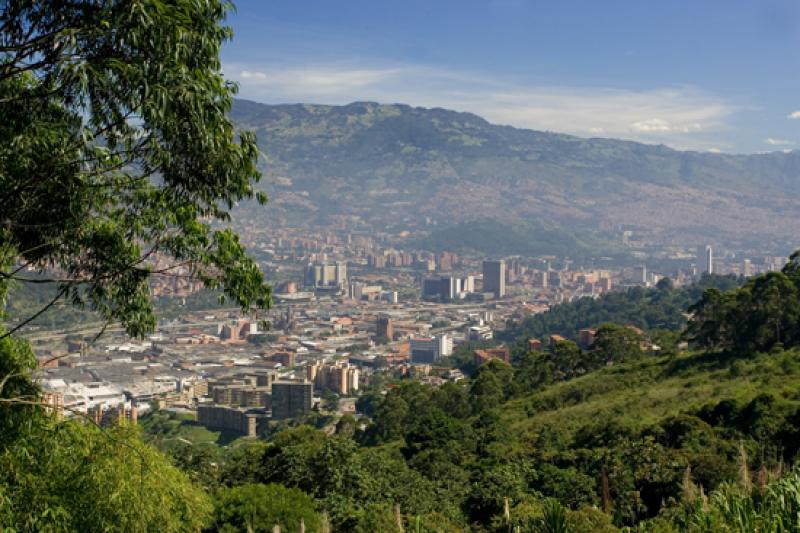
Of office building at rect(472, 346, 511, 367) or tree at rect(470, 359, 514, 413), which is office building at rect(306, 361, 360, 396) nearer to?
office building at rect(472, 346, 511, 367)

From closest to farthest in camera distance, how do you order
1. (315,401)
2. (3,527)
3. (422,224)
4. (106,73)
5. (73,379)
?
(106,73), (3,527), (315,401), (73,379), (422,224)

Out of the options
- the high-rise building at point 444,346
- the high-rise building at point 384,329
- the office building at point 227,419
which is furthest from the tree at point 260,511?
the high-rise building at point 384,329

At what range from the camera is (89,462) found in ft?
13.5

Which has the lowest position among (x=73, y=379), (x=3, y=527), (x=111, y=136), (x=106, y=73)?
(x=73, y=379)

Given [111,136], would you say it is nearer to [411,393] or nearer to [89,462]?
[89,462]

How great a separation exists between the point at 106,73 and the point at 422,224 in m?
151

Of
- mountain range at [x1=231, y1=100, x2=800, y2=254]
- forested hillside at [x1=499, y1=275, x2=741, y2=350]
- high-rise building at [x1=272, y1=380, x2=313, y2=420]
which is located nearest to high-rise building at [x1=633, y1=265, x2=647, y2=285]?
forested hillside at [x1=499, y1=275, x2=741, y2=350]

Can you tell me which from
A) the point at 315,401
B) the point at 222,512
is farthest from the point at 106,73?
the point at 315,401

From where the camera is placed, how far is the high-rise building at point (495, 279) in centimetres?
7849

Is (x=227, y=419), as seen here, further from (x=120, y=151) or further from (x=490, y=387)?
(x=120, y=151)

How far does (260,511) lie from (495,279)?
7271cm

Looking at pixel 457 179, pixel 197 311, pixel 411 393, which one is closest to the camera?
pixel 411 393

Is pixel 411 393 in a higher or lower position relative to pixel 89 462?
lower

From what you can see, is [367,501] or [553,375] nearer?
[367,501]
